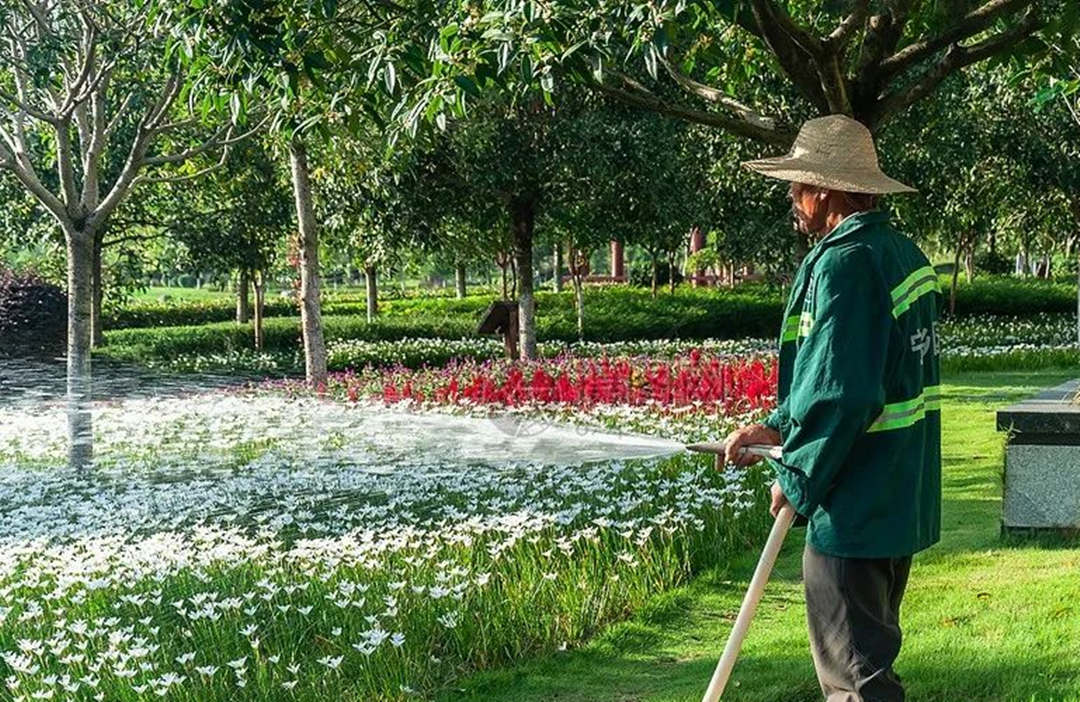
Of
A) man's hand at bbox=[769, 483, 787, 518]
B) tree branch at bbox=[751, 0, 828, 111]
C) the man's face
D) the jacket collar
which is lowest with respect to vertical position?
man's hand at bbox=[769, 483, 787, 518]

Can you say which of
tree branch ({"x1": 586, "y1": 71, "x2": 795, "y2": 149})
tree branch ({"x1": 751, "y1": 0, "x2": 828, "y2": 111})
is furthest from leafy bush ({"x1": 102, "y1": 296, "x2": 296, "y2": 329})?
tree branch ({"x1": 751, "y1": 0, "x2": 828, "y2": 111})

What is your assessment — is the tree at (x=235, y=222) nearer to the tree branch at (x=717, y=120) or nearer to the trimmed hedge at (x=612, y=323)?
the trimmed hedge at (x=612, y=323)

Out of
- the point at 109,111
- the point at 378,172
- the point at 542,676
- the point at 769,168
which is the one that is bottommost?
the point at 542,676

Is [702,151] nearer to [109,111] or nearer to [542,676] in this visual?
[109,111]

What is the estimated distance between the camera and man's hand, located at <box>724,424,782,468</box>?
340 centimetres

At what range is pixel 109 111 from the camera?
65.0 feet

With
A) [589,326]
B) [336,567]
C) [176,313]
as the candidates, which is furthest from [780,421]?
[176,313]

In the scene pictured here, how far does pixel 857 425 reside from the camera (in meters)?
3.13

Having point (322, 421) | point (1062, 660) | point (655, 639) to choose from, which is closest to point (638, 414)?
point (322, 421)

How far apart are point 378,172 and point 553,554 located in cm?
1136

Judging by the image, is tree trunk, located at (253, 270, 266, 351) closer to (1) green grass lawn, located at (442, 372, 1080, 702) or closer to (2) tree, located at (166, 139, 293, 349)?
(2) tree, located at (166, 139, 293, 349)

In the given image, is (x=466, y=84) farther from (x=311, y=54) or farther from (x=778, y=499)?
(x=778, y=499)

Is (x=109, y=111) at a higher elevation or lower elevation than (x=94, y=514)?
higher

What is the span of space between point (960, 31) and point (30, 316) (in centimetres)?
2326
